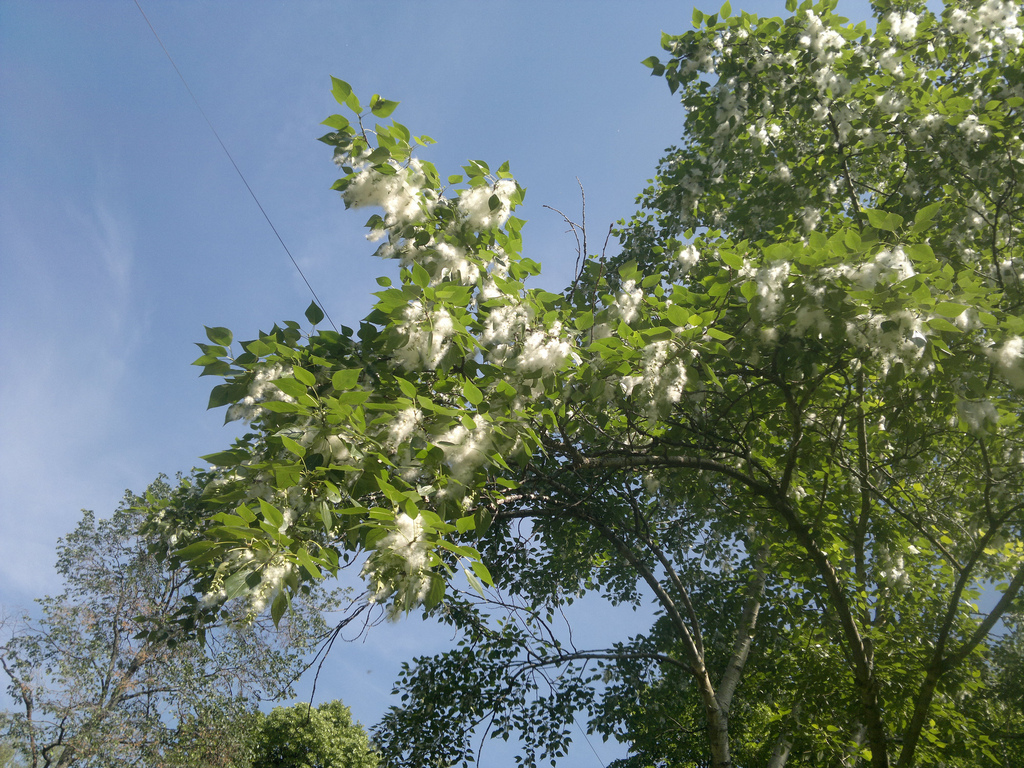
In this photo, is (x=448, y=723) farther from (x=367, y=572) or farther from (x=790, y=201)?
(x=790, y=201)

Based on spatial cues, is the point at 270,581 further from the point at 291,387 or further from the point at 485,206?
the point at 485,206

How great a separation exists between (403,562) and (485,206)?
193 centimetres

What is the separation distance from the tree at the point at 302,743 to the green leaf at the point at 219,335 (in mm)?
19137

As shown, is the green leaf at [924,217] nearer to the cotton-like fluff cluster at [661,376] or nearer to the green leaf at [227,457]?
the cotton-like fluff cluster at [661,376]

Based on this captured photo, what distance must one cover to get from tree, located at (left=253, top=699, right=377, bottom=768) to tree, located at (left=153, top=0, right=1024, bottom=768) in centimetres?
1554

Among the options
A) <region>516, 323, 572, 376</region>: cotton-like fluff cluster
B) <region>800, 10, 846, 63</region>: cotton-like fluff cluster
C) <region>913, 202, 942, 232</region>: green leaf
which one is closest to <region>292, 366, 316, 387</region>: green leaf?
<region>516, 323, 572, 376</region>: cotton-like fluff cluster

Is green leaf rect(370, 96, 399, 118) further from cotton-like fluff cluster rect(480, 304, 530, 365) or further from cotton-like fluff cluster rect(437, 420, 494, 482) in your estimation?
cotton-like fluff cluster rect(437, 420, 494, 482)

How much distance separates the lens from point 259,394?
9.56 feet

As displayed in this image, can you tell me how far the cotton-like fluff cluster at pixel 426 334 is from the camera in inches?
109

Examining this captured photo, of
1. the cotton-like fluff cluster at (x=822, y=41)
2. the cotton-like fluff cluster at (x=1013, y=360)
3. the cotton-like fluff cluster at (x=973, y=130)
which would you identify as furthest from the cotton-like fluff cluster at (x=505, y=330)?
the cotton-like fluff cluster at (x=973, y=130)

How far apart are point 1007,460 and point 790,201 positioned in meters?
2.61

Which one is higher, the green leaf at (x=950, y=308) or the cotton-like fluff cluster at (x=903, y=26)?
the cotton-like fluff cluster at (x=903, y=26)

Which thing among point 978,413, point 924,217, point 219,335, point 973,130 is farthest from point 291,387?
point 973,130

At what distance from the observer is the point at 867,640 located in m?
→ 5.04
